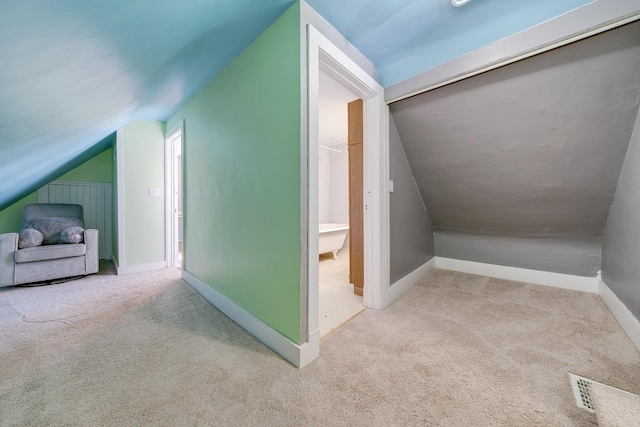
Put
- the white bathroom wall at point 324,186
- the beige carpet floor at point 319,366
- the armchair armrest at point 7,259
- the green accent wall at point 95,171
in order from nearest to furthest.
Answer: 1. the beige carpet floor at point 319,366
2. the armchair armrest at point 7,259
3. the green accent wall at point 95,171
4. the white bathroom wall at point 324,186

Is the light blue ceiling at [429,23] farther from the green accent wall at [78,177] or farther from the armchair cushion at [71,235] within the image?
the green accent wall at [78,177]

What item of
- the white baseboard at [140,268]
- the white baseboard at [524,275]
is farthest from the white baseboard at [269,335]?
the white baseboard at [524,275]

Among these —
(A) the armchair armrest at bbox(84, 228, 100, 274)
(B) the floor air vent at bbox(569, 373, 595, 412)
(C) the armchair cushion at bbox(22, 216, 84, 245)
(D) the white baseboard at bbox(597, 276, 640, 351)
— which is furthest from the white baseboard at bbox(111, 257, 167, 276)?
(D) the white baseboard at bbox(597, 276, 640, 351)

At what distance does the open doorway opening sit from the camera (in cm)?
204

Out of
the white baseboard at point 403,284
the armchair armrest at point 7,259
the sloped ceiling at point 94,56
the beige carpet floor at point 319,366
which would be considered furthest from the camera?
the armchair armrest at point 7,259

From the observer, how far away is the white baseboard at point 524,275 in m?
2.18

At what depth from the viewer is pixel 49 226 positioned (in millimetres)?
2773

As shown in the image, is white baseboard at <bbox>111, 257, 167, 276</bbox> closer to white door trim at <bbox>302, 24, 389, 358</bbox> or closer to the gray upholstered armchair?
the gray upholstered armchair

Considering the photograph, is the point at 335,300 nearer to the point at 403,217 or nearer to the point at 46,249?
the point at 403,217

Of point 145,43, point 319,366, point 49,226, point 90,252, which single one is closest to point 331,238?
point 319,366

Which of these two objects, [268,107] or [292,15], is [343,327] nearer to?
[268,107]

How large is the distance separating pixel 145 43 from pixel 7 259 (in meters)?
2.95

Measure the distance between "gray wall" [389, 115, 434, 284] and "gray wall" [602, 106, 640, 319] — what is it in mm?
1410

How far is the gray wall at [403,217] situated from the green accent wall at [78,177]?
15.3ft
